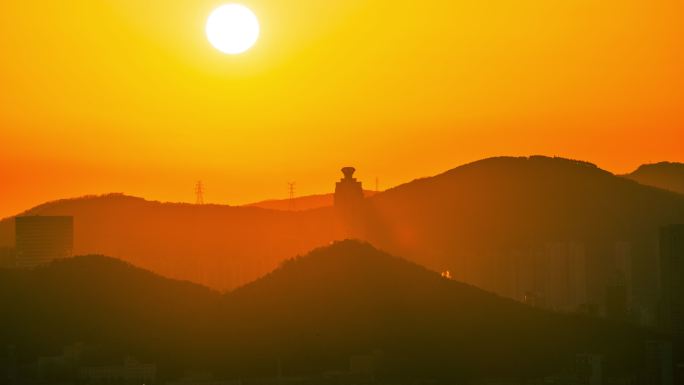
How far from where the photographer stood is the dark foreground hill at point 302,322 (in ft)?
508

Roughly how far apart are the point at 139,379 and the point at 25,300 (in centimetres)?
1687

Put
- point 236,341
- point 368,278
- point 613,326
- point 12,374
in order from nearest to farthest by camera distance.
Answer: point 12,374
point 236,341
point 368,278
point 613,326

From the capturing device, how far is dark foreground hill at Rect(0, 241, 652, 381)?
15488 cm

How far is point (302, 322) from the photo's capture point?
529 ft

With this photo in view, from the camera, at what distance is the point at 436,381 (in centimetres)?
15725

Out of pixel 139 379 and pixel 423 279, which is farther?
pixel 423 279

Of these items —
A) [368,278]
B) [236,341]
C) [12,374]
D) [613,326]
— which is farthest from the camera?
[613,326]

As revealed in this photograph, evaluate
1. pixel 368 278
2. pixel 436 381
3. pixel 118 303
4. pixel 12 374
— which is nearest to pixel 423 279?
pixel 368 278

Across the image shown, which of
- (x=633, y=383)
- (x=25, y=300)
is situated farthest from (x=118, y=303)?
(x=633, y=383)

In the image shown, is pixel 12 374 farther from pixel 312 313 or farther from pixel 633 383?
pixel 633 383

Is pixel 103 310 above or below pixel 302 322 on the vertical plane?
above

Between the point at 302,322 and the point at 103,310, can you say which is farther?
the point at 302,322

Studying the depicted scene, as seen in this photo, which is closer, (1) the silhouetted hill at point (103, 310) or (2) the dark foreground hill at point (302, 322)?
(1) the silhouetted hill at point (103, 310)

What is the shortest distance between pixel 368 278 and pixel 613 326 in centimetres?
2713
